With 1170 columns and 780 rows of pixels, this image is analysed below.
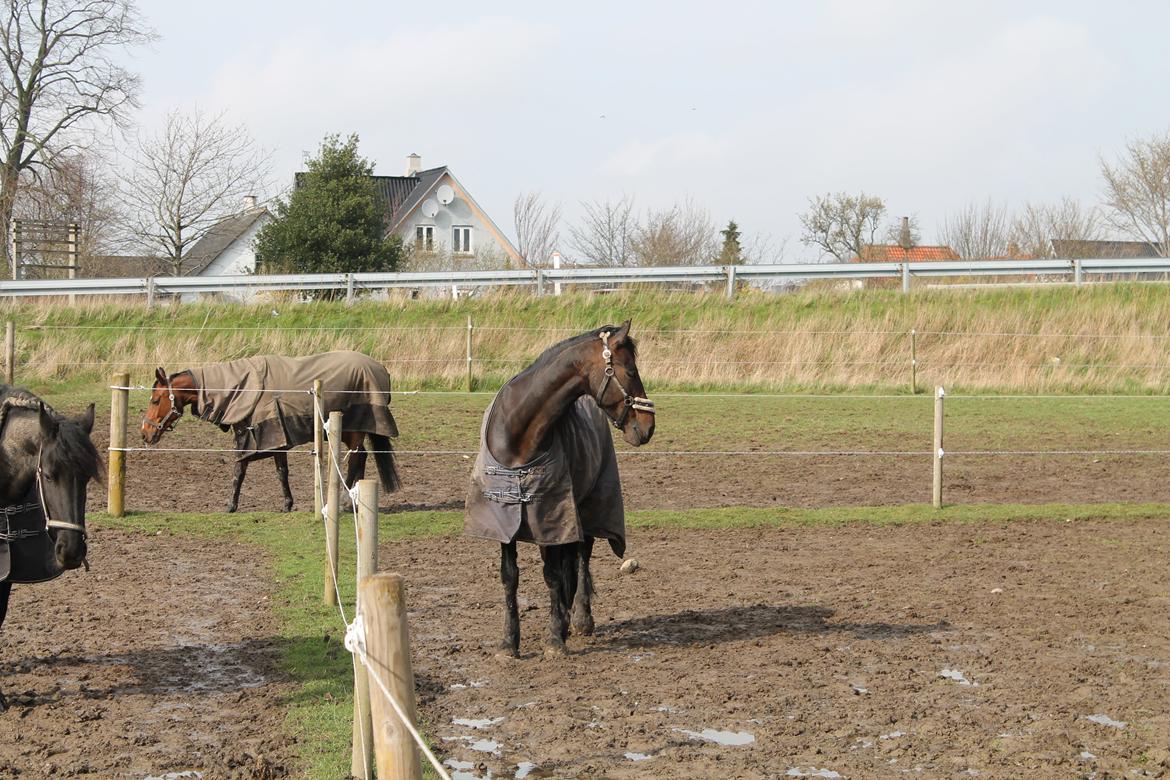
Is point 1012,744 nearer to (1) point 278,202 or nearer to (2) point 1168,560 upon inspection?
(2) point 1168,560

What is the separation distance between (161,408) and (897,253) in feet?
113

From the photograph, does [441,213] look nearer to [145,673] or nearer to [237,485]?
[237,485]

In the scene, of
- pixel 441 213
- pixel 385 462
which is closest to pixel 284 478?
pixel 385 462

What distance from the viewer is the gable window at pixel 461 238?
155 ft

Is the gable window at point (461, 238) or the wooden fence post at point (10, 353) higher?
the gable window at point (461, 238)

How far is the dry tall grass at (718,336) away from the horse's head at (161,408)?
338 inches

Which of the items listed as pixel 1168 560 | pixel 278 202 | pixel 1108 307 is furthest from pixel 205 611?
pixel 278 202

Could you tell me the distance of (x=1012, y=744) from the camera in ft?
16.0

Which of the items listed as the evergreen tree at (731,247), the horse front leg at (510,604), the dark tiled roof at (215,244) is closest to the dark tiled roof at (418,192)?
the dark tiled roof at (215,244)

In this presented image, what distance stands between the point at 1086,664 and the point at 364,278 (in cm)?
1872

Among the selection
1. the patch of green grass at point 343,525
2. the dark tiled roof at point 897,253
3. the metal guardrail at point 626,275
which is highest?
the dark tiled roof at point 897,253

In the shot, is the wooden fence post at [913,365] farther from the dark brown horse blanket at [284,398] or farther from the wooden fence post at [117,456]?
the wooden fence post at [117,456]

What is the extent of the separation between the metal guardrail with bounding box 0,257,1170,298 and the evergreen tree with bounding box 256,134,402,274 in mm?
4582

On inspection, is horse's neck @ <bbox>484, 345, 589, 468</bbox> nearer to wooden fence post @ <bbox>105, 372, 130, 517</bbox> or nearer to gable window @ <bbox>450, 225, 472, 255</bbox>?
wooden fence post @ <bbox>105, 372, 130, 517</bbox>
